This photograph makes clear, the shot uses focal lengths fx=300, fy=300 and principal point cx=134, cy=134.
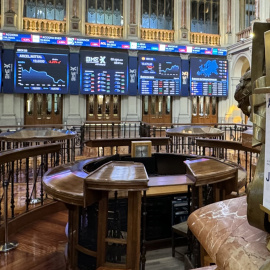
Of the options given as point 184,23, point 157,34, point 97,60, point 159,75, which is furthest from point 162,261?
Answer: point 184,23

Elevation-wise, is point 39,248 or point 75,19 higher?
point 75,19

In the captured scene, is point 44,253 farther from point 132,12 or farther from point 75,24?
point 132,12

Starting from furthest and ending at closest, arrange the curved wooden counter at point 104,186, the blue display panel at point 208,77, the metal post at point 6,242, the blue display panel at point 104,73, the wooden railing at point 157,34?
the blue display panel at point 208,77 → the wooden railing at point 157,34 → the blue display panel at point 104,73 → the metal post at point 6,242 → the curved wooden counter at point 104,186

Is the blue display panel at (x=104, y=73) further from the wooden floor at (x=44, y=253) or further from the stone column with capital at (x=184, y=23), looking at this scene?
the wooden floor at (x=44, y=253)

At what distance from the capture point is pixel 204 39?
14797mm

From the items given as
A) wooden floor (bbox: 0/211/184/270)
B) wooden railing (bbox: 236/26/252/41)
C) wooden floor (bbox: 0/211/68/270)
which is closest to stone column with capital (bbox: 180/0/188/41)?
wooden railing (bbox: 236/26/252/41)

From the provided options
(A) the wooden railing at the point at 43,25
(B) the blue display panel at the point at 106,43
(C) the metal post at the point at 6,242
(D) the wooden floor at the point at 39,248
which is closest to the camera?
(D) the wooden floor at the point at 39,248

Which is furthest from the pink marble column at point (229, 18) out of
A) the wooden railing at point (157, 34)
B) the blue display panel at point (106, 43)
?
the wooden railing at point (157, 34)

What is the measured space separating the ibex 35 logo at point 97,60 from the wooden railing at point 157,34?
228 centimetres

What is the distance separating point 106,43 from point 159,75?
9.04ft

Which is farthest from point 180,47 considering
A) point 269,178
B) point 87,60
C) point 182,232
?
point 269,178

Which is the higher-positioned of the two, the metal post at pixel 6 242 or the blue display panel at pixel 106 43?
the blue display panel at pixel 106 43

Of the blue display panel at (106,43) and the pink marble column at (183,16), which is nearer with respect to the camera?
the blue display panel at (106,43)

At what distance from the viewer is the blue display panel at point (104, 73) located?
1296 centimetres
